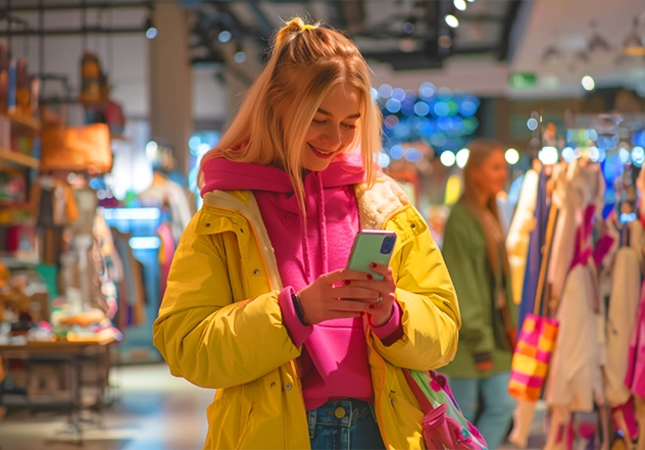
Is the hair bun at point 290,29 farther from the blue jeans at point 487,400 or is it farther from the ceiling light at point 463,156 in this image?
the ceiling light at point 463,156

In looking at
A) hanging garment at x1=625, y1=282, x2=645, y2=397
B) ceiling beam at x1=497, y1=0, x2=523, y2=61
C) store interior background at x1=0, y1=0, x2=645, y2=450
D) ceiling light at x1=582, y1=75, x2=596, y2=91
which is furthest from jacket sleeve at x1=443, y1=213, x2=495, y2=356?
ceiling beam at x1=497, y1=0, x2=523, y2=61

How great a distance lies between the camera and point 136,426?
7148 mm

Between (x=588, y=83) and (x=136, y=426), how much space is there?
202 inches

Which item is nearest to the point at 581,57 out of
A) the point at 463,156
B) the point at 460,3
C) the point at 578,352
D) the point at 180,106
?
the point at 463,156

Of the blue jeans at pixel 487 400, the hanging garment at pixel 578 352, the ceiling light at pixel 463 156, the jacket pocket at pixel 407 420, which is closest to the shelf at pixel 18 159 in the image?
the ceiling light at pixel 463 156

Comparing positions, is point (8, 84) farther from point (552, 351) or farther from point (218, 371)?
point (218, 371)

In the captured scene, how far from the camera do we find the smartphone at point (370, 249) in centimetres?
165

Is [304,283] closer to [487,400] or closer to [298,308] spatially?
[298,308]

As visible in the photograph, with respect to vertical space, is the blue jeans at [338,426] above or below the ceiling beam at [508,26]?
below

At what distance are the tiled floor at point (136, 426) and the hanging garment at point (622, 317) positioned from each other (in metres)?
1.76

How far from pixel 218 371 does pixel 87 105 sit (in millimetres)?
6860

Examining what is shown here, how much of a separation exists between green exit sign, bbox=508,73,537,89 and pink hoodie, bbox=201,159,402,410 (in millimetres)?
8845


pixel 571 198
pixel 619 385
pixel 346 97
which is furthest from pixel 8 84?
pixel 346 97

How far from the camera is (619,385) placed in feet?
13.3
